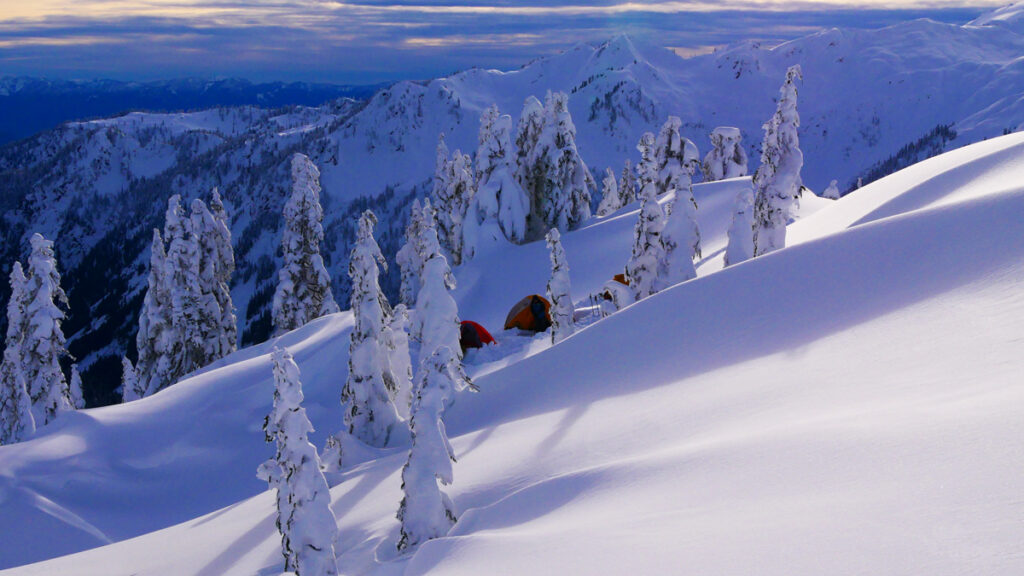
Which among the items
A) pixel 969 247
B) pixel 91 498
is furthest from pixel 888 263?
pixel 91 498

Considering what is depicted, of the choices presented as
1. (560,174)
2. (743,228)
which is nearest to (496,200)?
(560,174)

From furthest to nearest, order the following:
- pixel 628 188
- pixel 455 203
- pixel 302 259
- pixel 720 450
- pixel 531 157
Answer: pixel 628 188
pixel 455 203
pixel 531 157
pixel 302 259
pixel 720 450

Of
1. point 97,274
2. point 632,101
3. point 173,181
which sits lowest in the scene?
point 97,274

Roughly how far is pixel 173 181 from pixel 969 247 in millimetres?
191001

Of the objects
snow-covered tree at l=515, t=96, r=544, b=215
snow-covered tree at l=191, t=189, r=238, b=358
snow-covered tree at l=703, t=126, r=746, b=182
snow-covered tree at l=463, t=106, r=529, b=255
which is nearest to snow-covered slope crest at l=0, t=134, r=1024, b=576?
snow-covered tree at l=191, t=189, r=238, b=358

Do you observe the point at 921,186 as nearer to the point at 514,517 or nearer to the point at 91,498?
the point at 514,517

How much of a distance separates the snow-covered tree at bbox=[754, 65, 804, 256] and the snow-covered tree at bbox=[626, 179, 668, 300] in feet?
11.6

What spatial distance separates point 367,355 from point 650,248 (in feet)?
34.1

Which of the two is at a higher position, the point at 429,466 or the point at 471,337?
the point at 429,466

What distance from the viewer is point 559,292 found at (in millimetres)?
19750

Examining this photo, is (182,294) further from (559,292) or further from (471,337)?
(559,292)

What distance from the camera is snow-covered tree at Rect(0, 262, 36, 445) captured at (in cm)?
2510

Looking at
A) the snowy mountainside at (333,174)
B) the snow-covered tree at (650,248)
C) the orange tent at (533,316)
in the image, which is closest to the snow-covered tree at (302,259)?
the orange tent at (533,316)

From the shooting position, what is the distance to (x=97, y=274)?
134500 mm
